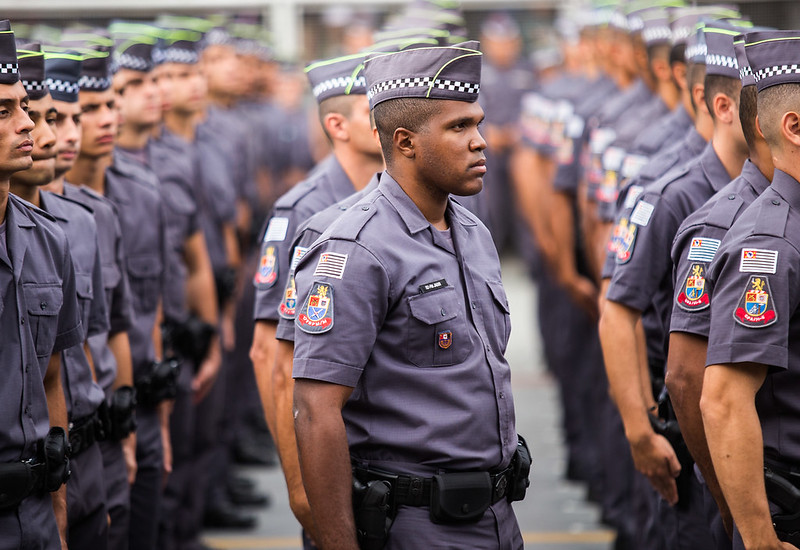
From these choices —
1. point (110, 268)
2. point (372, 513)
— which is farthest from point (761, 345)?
point (110, 268)

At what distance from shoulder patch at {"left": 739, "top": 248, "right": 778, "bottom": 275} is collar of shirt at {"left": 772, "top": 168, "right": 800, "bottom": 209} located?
181mm

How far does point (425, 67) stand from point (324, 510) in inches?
46.0

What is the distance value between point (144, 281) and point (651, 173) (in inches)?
82.5

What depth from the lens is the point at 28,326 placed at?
3.17m

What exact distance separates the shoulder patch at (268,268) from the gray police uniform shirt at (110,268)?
57 centimetres

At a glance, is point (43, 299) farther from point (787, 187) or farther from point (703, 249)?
point (787, 187)

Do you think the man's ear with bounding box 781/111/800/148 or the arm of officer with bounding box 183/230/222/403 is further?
the arm of officer with bounding box 183/230/222/403

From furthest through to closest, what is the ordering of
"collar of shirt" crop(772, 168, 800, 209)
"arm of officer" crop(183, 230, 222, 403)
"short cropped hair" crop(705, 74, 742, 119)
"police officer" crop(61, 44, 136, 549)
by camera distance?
"arm of officer" crop(183, 230, 222, 403)
"police officer" crop(61, 44, 136, 549)
"short cropped hair" crop(705, 74, 742, 119)
"collar of shirt" crop(772, 168, 800, 209)

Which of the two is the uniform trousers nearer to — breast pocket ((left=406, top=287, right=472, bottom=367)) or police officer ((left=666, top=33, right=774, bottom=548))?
breast pocket ((left=406, top=287, right=472, bottom=367))

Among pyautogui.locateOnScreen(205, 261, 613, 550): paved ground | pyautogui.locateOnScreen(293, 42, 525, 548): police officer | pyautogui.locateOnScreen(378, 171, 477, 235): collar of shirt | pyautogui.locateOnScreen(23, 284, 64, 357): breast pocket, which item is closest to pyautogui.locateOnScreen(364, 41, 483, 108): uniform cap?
pyautogui.locateOnScreen(293, 42, 525, 548): police officer

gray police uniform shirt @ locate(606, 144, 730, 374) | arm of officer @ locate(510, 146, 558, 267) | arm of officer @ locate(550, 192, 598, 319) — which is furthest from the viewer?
arm of officer @ locate(510, 146, 558, 267)

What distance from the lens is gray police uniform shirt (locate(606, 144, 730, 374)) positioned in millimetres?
4008

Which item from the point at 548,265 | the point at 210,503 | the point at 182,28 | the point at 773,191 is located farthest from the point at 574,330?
the point at 773,191

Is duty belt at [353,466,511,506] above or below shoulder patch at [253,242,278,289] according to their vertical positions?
below
